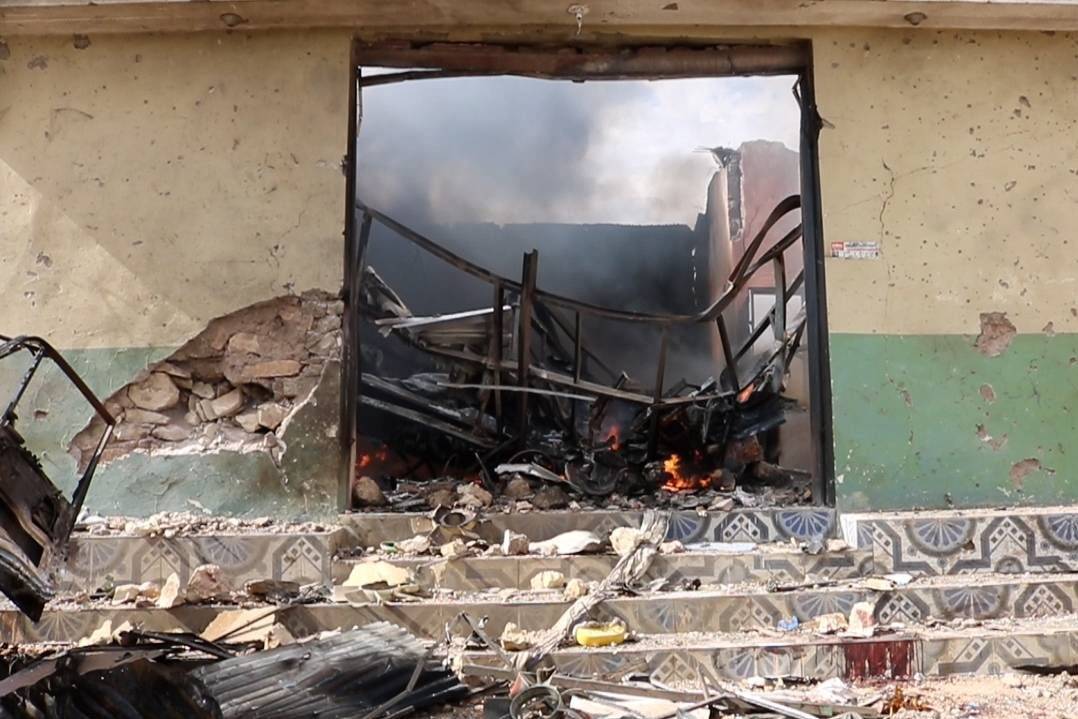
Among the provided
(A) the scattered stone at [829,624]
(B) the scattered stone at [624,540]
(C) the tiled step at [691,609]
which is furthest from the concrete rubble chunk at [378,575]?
(A) the scattered stone at [829,624]

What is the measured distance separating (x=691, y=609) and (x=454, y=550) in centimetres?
131

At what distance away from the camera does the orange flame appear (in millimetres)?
6766

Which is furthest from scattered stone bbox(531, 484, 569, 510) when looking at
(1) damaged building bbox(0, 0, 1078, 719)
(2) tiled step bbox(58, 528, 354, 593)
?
(2) tiled step bbox(58, 528, 354, 593)

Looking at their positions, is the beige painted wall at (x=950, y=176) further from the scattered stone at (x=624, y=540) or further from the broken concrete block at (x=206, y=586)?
the broken concrete block at (x=206, y=586)

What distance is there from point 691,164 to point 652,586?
12.5 m

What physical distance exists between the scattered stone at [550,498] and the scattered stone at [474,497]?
311mm

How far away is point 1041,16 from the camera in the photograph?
5.27 m

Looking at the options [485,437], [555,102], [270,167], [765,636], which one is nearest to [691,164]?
[555,102]

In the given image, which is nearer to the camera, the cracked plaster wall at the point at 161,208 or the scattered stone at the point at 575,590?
the scattered stone at the point at 575,590

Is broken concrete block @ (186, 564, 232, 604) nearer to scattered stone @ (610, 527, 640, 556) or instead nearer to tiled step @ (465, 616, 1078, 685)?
tiled step @ (465, 616, 1078, 685)

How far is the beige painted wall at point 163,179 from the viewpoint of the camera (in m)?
5.23

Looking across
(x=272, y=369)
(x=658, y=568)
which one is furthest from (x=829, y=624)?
(x=272, y=369)

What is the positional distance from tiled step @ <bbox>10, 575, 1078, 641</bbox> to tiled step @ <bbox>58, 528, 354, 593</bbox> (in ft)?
1.29

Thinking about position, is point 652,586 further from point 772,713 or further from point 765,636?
point 772,713
